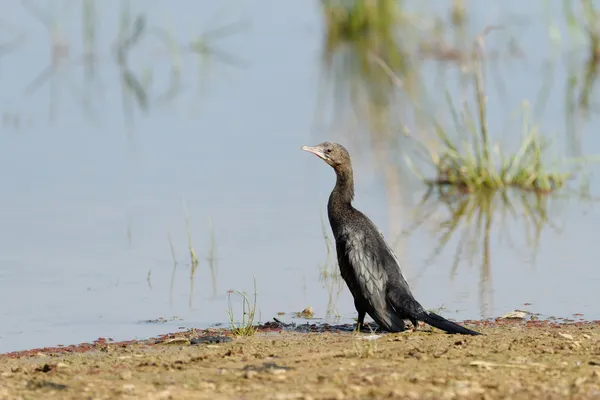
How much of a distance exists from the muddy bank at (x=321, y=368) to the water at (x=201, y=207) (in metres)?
1.02

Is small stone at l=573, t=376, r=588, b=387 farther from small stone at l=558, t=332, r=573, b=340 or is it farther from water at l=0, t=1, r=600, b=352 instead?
water at l=0, t=1, r=600, b=352

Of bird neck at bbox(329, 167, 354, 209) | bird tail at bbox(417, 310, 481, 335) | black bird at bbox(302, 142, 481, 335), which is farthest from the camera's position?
bird neck at bbox(329, 167, 354, 209)

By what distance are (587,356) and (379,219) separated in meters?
4.89

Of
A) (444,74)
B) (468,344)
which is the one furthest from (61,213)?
(444,74)

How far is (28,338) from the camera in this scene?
7.41 meters

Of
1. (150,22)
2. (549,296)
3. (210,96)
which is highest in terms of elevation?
(150,22)

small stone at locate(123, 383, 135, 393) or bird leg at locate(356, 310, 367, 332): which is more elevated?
bird leg at locate(356, 310, 367, 332)

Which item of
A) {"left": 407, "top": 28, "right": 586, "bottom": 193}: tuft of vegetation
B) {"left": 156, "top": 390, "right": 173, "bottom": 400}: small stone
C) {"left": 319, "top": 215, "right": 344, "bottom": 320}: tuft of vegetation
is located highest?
{"left": 407, "top": 28, "right": 586, "bottom": 193}: tuft of vegetation

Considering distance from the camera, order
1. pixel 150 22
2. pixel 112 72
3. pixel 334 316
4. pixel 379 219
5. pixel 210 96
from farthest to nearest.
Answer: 1. pixel 150 22
2. pixel 112 72
3. pixel 210 96
4. pixel 379 219
5. pixel 334 316

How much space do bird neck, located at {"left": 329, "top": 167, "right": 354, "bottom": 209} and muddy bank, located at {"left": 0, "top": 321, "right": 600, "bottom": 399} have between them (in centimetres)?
114

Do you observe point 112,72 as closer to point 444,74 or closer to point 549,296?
point 444,74

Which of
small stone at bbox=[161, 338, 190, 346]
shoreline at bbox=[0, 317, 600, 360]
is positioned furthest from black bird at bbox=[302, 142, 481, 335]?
small stone at bbox=[161, 338, 190, 346]

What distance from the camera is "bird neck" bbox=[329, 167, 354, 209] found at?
783 centimetres

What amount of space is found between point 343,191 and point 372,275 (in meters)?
0.78
